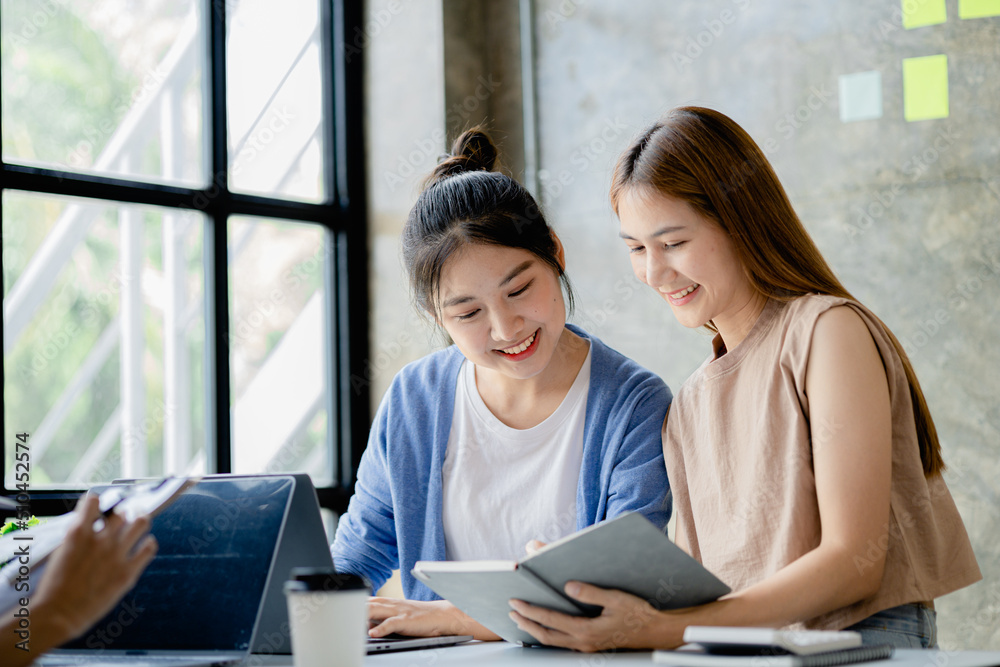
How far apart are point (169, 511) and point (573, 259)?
2.12 meters

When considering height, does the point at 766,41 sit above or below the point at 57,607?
above

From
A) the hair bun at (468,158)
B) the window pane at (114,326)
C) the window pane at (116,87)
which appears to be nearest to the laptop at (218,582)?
the hair bun at (468,158)

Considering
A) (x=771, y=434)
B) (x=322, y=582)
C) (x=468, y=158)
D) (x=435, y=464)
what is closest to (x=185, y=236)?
(x=468, y=158)

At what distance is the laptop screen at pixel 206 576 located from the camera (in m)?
1.14

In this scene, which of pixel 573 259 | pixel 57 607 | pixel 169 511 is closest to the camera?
pixel 57 607

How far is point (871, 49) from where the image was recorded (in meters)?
2.69

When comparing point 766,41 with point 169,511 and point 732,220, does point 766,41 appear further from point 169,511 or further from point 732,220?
point 169,511

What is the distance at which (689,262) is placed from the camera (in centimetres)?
151

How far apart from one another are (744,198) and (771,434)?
14.4 inches

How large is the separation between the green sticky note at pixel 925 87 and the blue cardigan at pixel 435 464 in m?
1.38

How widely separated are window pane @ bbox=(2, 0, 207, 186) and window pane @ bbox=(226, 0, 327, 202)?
143mm

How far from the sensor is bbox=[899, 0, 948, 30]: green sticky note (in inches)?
102

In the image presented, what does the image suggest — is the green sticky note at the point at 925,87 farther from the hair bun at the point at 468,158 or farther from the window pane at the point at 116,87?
the window pane at the point at 116,87

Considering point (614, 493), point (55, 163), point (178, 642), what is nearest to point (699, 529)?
point (614, 493)
